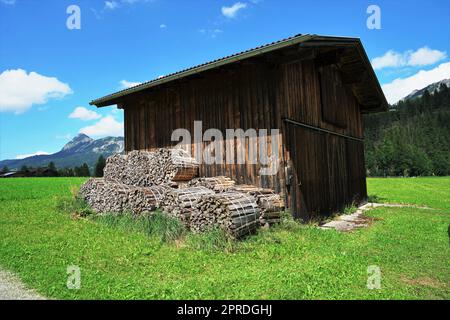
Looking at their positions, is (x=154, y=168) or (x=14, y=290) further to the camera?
(x=154, y=168)

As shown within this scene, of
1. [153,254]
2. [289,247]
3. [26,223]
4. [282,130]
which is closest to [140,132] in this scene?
[26,223]

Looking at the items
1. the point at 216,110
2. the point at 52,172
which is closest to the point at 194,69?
the point at 216,110

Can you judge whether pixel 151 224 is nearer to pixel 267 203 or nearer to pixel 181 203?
pixel 181 203

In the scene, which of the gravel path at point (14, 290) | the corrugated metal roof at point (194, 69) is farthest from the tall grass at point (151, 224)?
the corrugated metal roof at point (194, 69)

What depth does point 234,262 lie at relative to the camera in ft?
19.8

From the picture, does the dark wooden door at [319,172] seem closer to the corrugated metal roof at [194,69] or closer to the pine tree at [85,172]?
the corrugated metal roof at [194,69]

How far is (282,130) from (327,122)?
3.85 metres

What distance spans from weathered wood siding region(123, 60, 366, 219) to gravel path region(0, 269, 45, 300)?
6332 millimetres

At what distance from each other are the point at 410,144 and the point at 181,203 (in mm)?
102850

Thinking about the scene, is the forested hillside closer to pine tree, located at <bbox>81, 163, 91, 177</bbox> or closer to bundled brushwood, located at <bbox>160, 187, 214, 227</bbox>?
pine tree, located at <bbox>81, 163, 91, 177</bbox>

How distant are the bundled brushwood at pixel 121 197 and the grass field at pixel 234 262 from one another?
664mm

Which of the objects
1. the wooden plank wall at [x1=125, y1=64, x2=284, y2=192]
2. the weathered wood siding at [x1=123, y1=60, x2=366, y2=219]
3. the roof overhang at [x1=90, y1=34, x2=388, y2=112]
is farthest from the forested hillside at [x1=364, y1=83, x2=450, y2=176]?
the wooden plank wall at [x1=125, y1=64, x2=284, y2=192]

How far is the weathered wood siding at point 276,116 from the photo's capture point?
31.1 ft

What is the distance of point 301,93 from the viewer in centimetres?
1048
